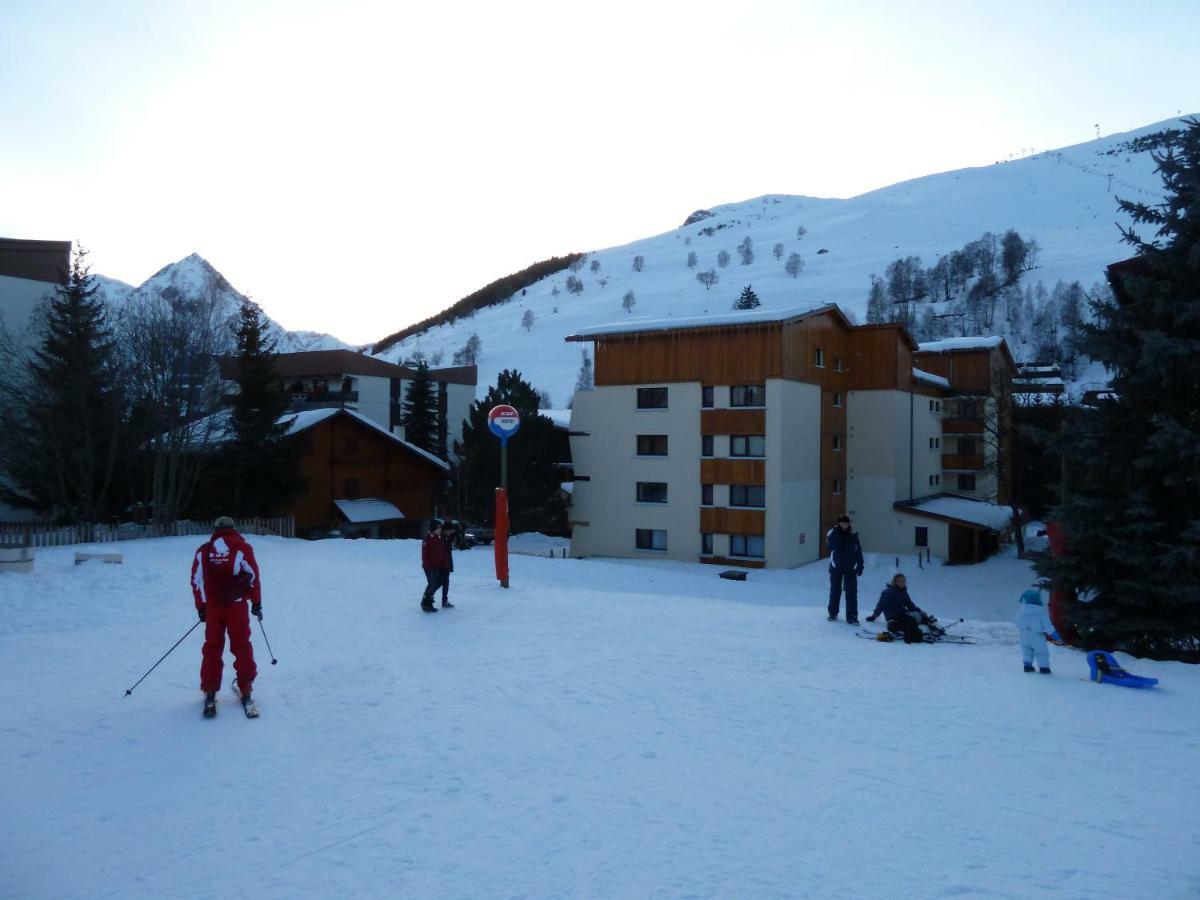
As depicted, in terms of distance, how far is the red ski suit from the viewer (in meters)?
7.90

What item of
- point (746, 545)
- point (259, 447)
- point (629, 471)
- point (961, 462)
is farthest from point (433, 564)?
point (961, 462)

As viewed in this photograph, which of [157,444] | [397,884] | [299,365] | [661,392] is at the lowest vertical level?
[397,884]

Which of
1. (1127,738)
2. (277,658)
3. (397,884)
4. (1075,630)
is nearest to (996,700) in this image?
(1127,738)

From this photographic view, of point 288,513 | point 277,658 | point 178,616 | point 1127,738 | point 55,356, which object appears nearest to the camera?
point 1127,738

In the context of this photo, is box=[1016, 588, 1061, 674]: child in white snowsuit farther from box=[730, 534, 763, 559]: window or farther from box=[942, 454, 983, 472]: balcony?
box=[942, 454, 983, 472]: balcony

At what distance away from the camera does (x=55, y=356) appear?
28.0 meters

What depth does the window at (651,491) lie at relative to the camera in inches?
1465

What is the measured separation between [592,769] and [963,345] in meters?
48.4

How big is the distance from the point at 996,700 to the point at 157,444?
81.0ft

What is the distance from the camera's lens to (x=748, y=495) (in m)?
35.2

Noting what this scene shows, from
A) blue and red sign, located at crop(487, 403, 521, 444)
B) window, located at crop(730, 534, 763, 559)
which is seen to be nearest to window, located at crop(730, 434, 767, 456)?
window, located at crop(730, 534, 763, 559)

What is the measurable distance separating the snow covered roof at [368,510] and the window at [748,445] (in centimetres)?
1534

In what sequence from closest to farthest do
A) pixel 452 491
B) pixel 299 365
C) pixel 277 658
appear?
pixel 277 658
pixel 452 491
pixel 299 365

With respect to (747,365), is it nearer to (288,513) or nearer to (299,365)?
(288,513)
